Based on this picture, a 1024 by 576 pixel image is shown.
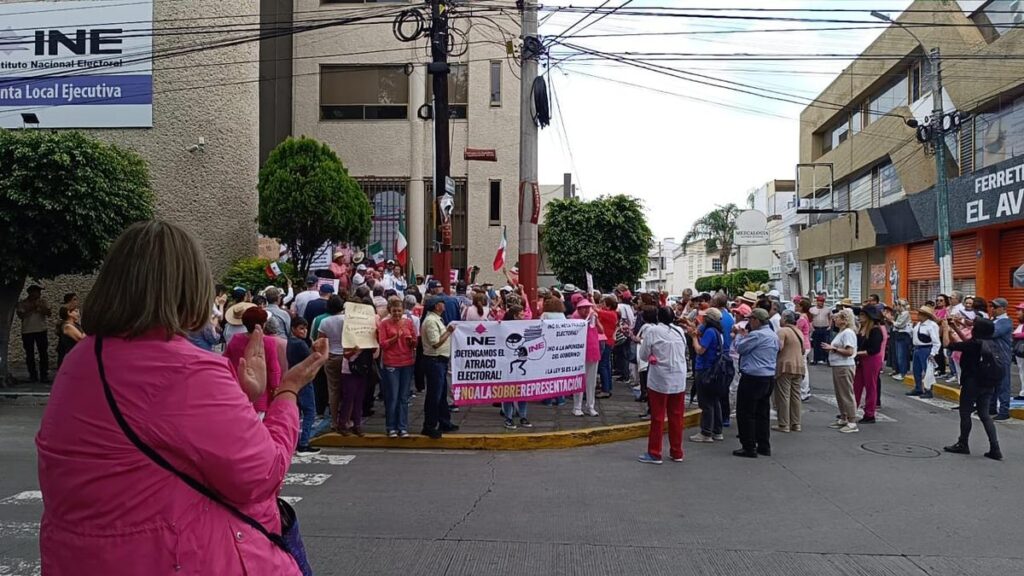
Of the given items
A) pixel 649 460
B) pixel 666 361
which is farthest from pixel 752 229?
pixel 649 460

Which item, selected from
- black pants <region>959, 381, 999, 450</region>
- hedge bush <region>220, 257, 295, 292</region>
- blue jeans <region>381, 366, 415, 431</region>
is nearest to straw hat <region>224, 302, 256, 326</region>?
blue jeans <region>381, 366, 415, 431</region>

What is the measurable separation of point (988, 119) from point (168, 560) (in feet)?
85.9

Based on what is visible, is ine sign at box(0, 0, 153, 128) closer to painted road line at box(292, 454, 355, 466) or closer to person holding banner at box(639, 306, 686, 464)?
painted road line at box(292, 454, 355, 466)

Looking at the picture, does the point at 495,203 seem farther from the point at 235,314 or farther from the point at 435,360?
the point at 435,360

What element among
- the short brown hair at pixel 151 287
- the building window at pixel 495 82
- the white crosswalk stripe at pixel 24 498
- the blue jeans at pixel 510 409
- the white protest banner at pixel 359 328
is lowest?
the white crosswalk stripe at pixel 24 498

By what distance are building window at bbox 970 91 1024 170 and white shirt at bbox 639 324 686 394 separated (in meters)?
17.3

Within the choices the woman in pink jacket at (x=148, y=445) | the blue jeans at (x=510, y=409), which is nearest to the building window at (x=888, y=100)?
the blue jeans at (x=510, y=409)

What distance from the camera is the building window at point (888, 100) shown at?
29.8 metres

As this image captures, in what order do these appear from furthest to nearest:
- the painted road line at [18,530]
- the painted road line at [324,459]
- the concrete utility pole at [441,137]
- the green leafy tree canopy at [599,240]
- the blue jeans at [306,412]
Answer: the green leafy tree canopy at [599,240] < the concrete utility pole at [441,137] < the blue jeans at [306,412] < the painted road line at [324,459] < the painted road line at [18,530]

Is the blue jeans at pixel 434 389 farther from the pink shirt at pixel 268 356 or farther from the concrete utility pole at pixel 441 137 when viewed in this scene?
the concrete utility pole at pixel 441 137

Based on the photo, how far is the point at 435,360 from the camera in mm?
9656

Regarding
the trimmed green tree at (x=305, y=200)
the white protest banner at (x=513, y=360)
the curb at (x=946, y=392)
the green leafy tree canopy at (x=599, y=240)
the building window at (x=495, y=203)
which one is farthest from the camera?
the building window at (x=495, y=203)

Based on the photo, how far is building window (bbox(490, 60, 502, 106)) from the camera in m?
25.5

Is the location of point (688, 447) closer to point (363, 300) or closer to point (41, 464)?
point (363, 300)
